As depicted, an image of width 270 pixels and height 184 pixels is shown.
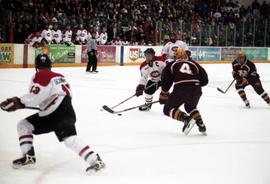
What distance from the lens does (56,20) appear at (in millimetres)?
16297

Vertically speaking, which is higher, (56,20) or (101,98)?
(56,20)

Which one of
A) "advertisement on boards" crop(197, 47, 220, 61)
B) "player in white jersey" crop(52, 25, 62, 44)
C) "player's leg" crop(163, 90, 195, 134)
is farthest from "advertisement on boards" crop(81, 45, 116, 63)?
"player's leg" crop(163, 90, 195, 134)

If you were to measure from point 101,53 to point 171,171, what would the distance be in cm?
1332

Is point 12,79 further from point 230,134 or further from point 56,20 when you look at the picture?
point 230,134

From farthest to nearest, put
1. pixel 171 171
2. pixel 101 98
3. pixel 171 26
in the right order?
pixel 171 26
pixel 101 98
pixel 171 171

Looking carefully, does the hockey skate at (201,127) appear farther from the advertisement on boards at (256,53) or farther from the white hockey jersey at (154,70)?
the advertisement on boards at (256,53)

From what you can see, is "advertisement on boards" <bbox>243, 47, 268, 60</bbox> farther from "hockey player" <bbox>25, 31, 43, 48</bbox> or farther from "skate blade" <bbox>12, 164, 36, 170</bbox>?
"skate blade" <bbox>12, 164, 36, 170</bbox>

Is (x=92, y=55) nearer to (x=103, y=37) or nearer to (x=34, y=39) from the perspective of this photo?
(x=34, y=39)

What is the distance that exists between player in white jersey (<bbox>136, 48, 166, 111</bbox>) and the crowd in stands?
290 inches

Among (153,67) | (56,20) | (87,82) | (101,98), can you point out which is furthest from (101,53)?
(153,67)

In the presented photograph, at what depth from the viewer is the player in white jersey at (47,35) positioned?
15.7 metres

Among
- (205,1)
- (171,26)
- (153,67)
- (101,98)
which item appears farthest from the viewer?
(205,1)

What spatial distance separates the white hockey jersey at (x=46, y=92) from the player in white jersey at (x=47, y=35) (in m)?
12.0

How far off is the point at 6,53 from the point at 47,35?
1957 mm
